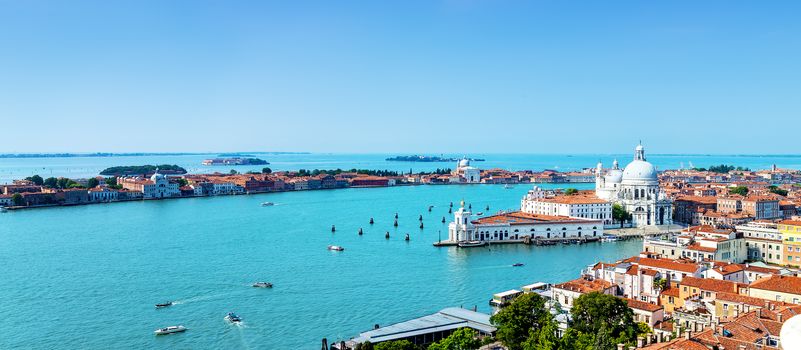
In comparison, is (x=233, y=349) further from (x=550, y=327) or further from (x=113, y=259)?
(x=113, y=259)

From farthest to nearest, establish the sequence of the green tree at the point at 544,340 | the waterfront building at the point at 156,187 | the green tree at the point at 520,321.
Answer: the waterfront building at the point at 156,187
the green tree at the point at 520,321
the green tree at the point at 544,340

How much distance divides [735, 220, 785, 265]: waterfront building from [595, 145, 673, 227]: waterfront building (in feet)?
34.4

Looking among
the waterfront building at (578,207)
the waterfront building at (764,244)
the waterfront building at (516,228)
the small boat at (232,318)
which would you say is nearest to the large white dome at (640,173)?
the waterfront building at (578,207)

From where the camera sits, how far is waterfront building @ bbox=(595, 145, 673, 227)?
2712 centimetres

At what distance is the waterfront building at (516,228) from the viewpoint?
21938mm

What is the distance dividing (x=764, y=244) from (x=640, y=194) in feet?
41.9

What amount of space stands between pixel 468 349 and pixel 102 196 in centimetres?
3611

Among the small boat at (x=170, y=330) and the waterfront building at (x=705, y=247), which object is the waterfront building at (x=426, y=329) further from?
the waterfront building at (x=705, y=247)

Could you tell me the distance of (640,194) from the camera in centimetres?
2866

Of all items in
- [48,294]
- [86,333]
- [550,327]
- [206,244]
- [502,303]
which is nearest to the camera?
[550,327]

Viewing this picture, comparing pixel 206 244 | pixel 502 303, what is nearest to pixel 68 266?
pixel 206 244

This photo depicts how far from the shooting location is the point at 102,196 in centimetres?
3978

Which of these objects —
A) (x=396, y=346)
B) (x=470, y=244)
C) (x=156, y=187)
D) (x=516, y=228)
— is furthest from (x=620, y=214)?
(x=156, y=187)

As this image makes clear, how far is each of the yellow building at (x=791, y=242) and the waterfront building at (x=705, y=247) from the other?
2.82 feet
